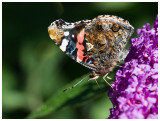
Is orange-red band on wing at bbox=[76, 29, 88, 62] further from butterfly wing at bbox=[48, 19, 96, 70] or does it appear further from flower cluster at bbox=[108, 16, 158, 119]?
flower cluster at bbox=[108, 16, 158, 119]

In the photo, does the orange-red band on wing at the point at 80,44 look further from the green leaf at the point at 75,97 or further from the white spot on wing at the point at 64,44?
the green leaf at the point at 75,97

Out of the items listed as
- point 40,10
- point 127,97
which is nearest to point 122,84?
point 127,97

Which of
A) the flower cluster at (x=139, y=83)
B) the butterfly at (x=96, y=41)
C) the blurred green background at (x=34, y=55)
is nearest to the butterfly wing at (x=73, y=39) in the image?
the butterfly at (x=96, y=41)

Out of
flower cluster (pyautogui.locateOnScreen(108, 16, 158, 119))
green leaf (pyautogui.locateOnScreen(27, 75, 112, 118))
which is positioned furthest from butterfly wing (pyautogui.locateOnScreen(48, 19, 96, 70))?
flower cluster (pyautogui.locateOnScreen(108, 16, 158, 119))

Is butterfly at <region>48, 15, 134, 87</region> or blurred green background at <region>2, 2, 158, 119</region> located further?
blurred green background at <region>2, 2, 158, 119</region>

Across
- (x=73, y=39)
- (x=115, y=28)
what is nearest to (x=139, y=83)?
(x=115, y=28)

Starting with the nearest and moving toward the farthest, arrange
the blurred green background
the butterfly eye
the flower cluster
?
the flower cluster → the butterfly eye → the blurred green background

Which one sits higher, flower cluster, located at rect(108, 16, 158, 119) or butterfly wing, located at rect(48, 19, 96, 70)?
butterfly wing, located at rect(48, 19, 96, 70)

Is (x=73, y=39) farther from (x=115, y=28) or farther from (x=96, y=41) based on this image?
(x=115, y=28)
